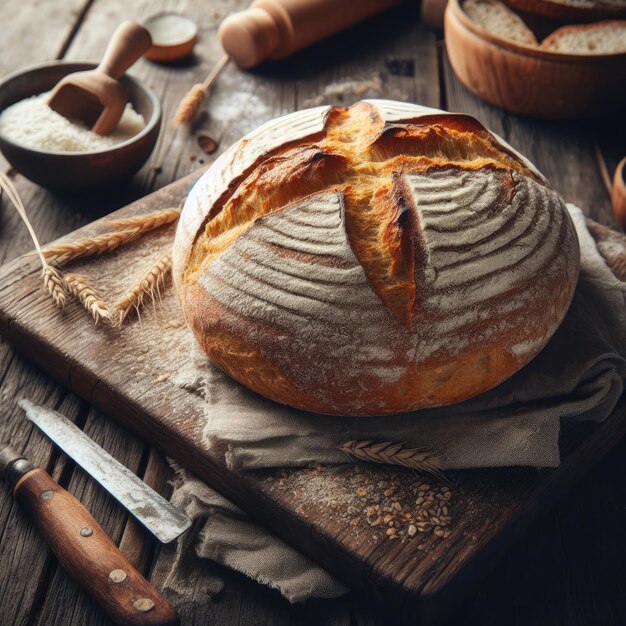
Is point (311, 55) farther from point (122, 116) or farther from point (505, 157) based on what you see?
point (505, 157)

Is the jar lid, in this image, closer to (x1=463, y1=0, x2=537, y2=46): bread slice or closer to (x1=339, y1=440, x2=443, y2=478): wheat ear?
(x1=463, y1=0, x2=537, y2=46): bread slice

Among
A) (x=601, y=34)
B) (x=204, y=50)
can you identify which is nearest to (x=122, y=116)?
(x=204, y=50)

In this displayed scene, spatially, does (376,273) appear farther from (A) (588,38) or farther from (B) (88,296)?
(A) (588,38)

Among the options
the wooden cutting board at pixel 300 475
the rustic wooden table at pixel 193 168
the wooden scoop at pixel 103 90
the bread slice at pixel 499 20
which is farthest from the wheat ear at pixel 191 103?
the bread slice at pixel 499 20

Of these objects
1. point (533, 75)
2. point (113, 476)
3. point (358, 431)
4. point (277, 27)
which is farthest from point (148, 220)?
point (533, 75)

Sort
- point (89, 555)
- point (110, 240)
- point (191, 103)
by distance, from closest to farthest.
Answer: point (89, 555), point (110, 240), point (191, 103)

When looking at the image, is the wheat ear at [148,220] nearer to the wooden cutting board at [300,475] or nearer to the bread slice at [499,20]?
the wooden cutting board at [300,475]
